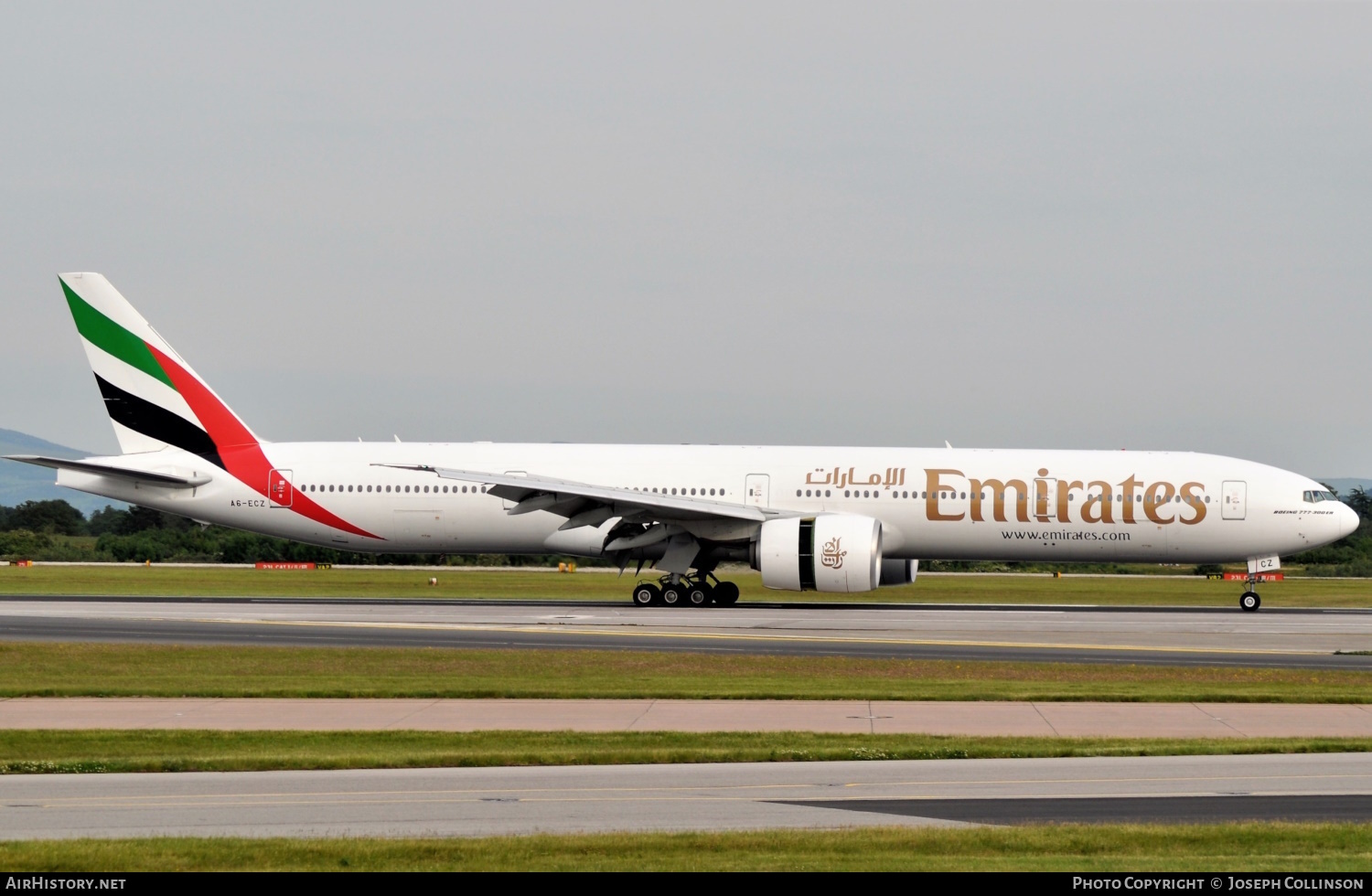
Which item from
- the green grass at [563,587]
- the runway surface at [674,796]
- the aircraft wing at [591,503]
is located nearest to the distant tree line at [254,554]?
the green grass at [563,587]

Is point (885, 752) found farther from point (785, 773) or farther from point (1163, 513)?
point (1163, 513)

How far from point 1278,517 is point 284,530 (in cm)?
2543

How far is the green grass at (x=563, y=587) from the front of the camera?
38.9 metres

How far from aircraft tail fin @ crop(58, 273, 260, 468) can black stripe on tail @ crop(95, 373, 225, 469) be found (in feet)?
0.08

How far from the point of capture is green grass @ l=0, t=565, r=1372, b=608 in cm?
3888

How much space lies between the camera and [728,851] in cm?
878

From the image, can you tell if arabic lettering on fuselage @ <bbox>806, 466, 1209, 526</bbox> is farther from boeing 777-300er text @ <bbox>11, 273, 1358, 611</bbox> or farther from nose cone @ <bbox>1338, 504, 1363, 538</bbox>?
nose cone @ <bbox>1338, 504, 1363, 538</bbox>

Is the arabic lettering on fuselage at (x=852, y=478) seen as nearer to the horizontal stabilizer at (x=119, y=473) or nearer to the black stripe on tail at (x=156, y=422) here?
the black stripe on tail at (x=156, y=422)

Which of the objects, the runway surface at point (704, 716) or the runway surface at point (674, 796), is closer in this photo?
the runway surface at point (674, 796)

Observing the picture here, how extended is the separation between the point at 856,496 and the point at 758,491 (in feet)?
8.23

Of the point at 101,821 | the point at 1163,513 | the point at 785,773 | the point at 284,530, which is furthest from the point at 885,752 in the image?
the point at 284,530

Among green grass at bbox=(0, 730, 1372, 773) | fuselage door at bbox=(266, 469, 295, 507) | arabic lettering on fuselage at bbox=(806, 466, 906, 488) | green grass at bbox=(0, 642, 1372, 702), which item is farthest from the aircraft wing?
green grass at bbox=(0, 730, 1372, 773)

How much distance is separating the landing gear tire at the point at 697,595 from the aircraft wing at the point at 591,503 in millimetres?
1973

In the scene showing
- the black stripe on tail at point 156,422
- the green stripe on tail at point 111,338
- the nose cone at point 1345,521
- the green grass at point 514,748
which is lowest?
the green grass at point 514,748
